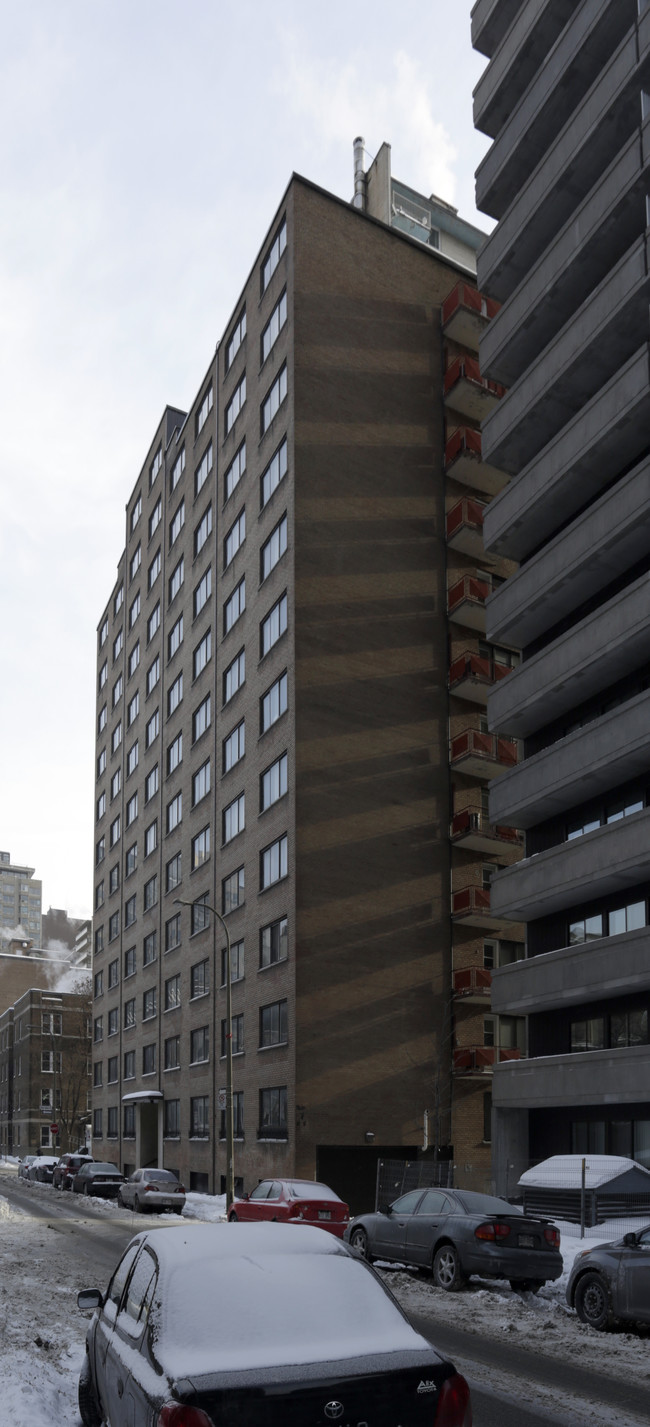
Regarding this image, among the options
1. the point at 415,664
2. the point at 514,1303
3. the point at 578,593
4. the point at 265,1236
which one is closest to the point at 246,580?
the point at 415,664

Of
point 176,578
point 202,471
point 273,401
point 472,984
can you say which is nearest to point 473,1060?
point 472,984

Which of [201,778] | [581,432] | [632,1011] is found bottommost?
[632,1011]

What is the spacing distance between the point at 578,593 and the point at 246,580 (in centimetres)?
1821

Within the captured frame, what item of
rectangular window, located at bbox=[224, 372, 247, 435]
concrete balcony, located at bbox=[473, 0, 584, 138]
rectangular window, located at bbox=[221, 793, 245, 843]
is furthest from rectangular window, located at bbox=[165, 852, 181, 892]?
concrete balcony, located at bbox=[473, 0, 584, 138]

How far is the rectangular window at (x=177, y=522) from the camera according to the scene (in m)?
65.2

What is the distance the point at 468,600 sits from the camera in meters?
45.0

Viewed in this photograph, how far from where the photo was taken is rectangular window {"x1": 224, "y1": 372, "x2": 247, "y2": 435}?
53.4 m

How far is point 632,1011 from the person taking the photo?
3166cm

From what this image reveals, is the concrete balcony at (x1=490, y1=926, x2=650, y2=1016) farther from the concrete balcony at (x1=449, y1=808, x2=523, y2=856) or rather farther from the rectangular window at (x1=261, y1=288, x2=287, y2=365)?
the rectangular window at (x1=261, y1=288, x2=287, y2=365)

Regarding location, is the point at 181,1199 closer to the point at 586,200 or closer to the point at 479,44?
the point at 586,200

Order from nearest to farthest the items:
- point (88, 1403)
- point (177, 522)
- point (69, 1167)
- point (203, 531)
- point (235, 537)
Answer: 1. point (88, 1403)
2. point (235, 537)
3. point (69, 1167)
4. point (203, 531)
5. point (177, 522)

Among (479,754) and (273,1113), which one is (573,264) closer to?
(479,754)

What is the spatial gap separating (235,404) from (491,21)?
19438mm

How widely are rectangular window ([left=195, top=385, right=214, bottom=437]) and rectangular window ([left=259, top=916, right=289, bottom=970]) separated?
89.1 ft
